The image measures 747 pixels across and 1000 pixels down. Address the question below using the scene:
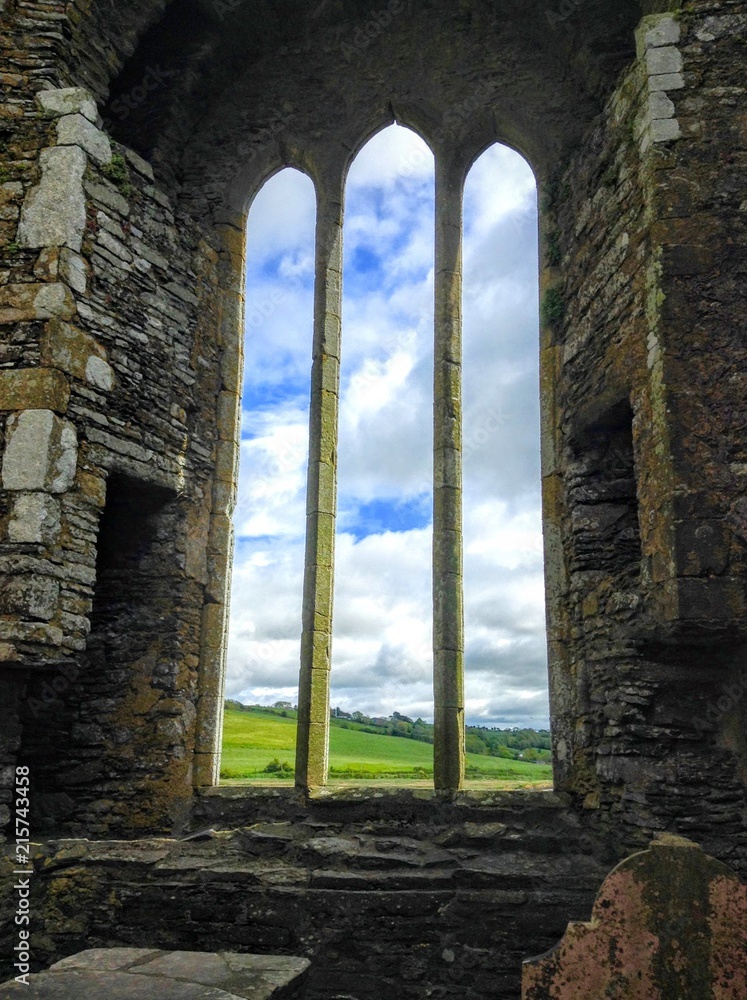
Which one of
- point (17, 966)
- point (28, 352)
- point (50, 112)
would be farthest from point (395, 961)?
point (50, 112)

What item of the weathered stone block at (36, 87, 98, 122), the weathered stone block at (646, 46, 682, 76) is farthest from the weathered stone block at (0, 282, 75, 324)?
the weathered stone block at (646, 46, 682, 76)

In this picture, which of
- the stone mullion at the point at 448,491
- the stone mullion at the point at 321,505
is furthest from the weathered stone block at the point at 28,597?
the stone mullion at the point at 448,491

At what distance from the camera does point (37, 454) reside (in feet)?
16.6

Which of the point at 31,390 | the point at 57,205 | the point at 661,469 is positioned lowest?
the point at 661,469

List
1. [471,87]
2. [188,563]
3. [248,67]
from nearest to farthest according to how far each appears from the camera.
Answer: [188,563], [471,87], [248,67]

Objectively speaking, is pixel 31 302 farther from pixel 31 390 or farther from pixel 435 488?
pixel 435 488

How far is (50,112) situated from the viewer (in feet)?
18.4

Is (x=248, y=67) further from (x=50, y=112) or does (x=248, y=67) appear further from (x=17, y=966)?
(x=17, y=966)

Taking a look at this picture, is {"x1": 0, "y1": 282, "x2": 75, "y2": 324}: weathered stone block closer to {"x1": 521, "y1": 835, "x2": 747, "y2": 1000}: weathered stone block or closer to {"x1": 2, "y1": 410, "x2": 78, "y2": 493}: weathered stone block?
{"x1": 2, "y1": 410, "x2": 78, "y2": 493}: weathered stone block

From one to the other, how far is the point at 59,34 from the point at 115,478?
3.09m

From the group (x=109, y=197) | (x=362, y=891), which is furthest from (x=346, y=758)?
(x=109, y=197)

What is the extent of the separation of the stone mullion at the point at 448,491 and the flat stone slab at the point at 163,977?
2362 mm

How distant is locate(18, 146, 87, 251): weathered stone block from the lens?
5.39 metres

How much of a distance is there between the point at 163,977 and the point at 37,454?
3094 millimetres
